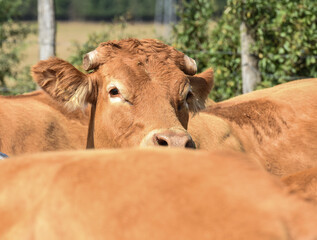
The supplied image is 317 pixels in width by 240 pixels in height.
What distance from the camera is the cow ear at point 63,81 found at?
4.12 m

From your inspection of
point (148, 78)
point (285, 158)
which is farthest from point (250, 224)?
point (285, 158)

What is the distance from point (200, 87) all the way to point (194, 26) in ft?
16.7

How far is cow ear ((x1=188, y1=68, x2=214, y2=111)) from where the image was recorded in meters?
4.53

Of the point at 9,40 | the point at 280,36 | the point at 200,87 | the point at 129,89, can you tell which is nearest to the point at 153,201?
the point at 129,89

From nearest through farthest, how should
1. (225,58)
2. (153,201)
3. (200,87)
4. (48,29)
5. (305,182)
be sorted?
(153,201), (305,182), (200,87), (225,58), (48,29)

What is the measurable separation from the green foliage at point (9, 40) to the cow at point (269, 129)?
6737 mm

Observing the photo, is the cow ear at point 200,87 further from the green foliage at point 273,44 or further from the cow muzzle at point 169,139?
the green foliage at point 273,44

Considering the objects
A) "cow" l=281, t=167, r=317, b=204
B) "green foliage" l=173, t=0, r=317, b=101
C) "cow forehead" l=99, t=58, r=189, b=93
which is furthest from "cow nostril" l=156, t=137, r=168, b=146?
"green foliage" l=173, t=0, r=317, b=101

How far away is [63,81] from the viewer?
13.6ft

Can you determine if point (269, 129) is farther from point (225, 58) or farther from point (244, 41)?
point (225, 58)

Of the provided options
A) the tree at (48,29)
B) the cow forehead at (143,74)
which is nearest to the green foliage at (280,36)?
the tree at (48,29)

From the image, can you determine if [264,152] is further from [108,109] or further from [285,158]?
[108,109]

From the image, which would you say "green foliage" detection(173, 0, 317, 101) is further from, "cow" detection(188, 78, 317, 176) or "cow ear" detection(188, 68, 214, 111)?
"cow ear" detection(188, 68, 214, 111)

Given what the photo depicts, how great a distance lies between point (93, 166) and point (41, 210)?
7.5 inches
